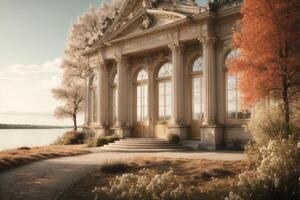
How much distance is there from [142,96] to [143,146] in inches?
186

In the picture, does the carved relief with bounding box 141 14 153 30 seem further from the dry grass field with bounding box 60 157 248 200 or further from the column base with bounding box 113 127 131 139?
the dry grass field with bounding box 60 157 248 200

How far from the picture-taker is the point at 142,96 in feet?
74.8

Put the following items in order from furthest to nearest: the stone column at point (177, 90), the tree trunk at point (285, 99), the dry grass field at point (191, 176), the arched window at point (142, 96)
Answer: the arched window at point (142, 96), the stone column at point (177, 90), the tree trunk at point (285, 99), the dry grass field at point (191, 176)

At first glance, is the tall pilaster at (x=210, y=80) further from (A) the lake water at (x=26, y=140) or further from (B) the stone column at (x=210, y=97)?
(A) the lake water at (x=26, y=140)

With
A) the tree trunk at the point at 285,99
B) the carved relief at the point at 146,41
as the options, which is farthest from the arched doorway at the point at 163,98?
the tree trunk at the point at 285,99

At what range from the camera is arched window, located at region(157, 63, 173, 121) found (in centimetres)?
2127

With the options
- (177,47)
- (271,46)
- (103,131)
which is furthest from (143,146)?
(271,46)

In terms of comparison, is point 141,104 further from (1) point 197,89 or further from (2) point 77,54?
(2) point 77,54

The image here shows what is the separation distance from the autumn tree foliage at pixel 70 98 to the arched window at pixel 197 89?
13.9 meters

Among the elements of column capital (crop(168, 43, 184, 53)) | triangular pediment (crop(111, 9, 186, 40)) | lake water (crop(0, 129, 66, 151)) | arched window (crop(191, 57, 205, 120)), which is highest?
triangular pediment (crop(111, 9, 186, 40))

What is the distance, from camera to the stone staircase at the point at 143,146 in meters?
18.1

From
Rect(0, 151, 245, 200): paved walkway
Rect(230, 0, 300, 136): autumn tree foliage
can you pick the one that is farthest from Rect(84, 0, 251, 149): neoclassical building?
Rect(0, 151, 245, 200): paved walkway

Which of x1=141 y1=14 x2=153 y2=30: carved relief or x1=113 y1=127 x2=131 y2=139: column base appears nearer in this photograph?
x1=141 y1=14 x2=153 y2=30: carved relief

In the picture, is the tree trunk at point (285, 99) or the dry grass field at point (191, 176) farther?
the tree trunk at point (285, 99)
